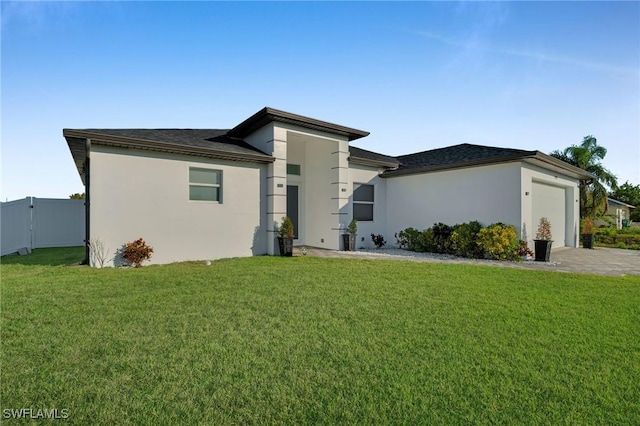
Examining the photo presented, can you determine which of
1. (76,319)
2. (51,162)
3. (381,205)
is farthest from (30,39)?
(381,205)

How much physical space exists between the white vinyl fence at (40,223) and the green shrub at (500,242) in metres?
16.6

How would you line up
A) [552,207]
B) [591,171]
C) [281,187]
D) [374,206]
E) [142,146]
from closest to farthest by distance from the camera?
[142,146], [281,187], [552,207], [374,206], [591,171]

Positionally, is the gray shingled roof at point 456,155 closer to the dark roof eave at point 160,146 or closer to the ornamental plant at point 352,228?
the ornamental plant at point 352,228

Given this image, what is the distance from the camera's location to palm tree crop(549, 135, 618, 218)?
2216 centimetres

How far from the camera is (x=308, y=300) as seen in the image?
532 cm

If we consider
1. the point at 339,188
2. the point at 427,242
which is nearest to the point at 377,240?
the point at 427,242

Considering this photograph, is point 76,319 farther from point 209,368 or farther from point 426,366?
point 426,366

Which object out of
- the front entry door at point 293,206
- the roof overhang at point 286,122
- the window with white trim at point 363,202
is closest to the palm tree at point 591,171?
the window with white trim at point 363,202

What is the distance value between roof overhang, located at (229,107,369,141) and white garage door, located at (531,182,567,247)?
24.6 ft

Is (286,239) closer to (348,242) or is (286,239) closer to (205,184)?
(348,242)

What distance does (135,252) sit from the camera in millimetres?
8570

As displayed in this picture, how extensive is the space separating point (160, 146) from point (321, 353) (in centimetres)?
799

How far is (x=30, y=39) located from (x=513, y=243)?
1556cm

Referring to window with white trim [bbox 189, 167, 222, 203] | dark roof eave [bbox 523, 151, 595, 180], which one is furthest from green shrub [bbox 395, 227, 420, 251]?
window with white trim [bbox 189, 167, 222, 203]
